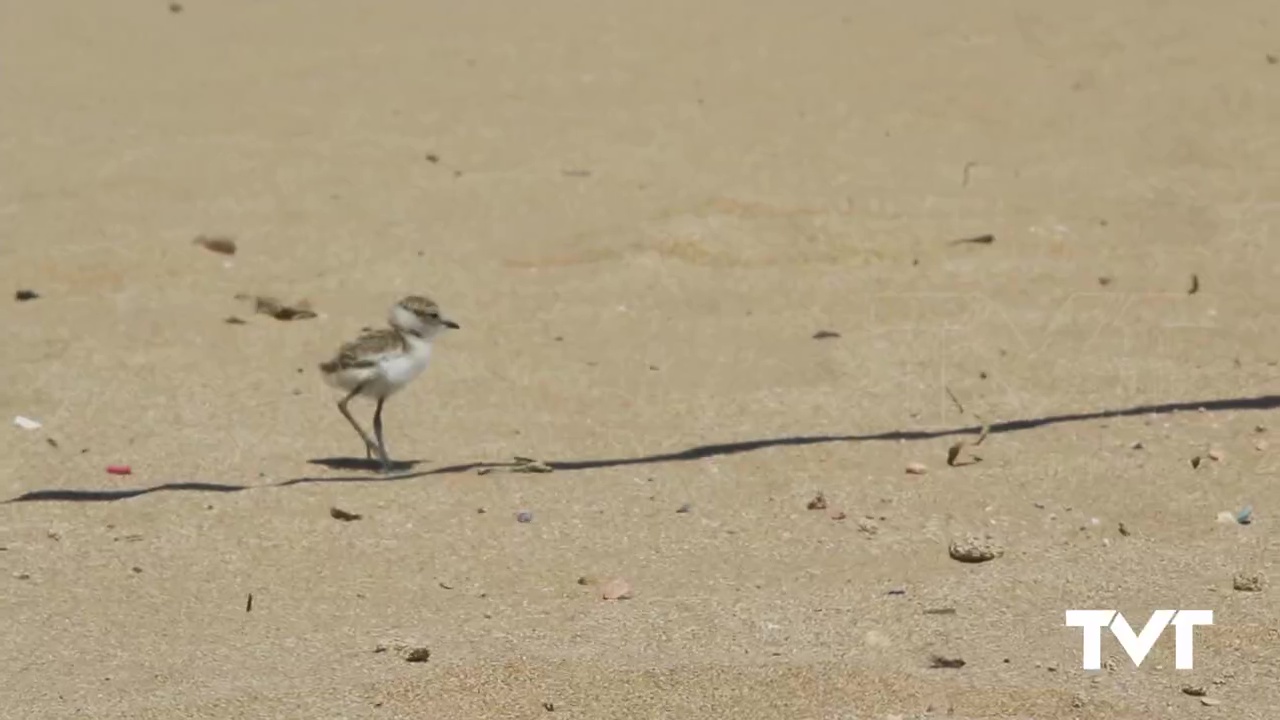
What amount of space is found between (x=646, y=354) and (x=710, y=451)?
1029 mm

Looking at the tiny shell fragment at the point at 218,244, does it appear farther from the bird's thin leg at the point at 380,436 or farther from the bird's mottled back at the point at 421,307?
the bird's thin leg at the point at 380,436

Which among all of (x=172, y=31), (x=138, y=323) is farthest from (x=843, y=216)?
(x=172, y=31)

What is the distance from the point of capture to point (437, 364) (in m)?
7.11

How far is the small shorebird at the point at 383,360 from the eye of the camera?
247 inches

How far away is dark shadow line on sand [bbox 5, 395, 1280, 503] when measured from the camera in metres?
5.79

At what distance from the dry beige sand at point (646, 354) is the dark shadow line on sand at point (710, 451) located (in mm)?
20

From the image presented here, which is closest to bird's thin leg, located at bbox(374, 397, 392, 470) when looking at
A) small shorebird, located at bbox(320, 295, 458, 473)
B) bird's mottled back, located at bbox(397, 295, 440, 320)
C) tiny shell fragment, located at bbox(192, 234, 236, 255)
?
small shorebird, located at bbox(320, 295, 458, 473)

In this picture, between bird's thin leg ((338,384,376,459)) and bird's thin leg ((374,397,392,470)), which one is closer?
bird's thin leg ((374,397,392,470))

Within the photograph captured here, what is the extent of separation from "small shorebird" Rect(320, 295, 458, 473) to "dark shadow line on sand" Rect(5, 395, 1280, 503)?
243 mm

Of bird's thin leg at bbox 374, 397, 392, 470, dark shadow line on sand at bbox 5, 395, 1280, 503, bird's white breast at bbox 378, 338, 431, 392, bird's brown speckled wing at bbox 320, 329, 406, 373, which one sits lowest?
dark shadow line on sand at bbox 5, 395, 1280, 503

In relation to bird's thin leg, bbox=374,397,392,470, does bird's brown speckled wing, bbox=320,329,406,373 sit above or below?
above

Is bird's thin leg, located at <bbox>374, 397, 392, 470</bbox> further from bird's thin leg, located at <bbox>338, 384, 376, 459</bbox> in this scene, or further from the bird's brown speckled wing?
the bird's brown speckled wing

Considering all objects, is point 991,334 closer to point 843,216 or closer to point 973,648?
point 843,216

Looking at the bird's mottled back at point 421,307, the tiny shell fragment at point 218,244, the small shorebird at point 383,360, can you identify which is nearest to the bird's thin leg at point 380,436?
the small shorebird at point 383,360
